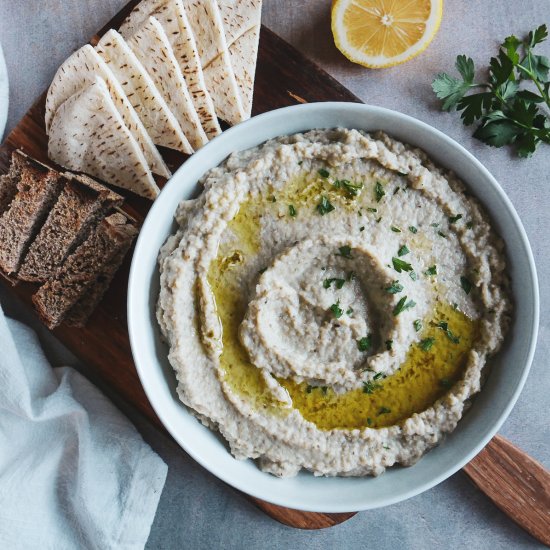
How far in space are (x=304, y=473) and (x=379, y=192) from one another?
1462mm

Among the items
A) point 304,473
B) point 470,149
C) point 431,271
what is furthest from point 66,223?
point 470,149

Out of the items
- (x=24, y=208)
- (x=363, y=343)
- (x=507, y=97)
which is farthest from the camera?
(x=507, y=97)

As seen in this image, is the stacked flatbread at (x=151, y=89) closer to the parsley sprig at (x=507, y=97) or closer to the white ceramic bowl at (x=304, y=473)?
the white ceramic bowl at (x=304, y=473)

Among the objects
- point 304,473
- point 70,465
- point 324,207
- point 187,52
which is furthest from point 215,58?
point 70,465

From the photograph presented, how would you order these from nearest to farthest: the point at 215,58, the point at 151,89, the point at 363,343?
1. the point at 363,343
2. the point at 151,89
3. the point at 215,58

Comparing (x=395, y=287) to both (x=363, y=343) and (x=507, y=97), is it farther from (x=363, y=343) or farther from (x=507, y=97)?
(x=507, y=97)

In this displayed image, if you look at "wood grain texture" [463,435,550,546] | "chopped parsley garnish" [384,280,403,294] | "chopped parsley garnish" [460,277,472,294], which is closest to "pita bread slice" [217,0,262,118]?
"chopped parsley garnish" [384,280,403,294]

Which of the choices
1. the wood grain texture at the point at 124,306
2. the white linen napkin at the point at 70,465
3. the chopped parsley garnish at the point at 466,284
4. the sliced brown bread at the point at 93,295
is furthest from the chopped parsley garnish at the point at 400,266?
the white linen napkin at the point at 70,465

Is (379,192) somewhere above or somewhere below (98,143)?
below

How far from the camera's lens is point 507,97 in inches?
158

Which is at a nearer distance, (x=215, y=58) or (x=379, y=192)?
(x=379, y=192)

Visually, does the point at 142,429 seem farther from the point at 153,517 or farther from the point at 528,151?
the point at 528,151

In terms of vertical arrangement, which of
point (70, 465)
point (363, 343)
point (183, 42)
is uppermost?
point (183, 42)

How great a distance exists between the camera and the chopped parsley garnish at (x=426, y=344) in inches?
131
